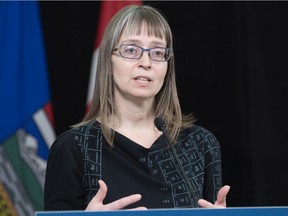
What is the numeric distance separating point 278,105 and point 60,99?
1.06 m

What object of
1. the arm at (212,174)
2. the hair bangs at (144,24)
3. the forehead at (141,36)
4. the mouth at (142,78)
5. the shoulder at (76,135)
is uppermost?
the hair bangs at (144,24)

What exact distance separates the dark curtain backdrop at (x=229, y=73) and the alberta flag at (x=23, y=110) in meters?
0.06

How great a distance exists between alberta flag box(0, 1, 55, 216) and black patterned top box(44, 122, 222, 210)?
35.7 inches

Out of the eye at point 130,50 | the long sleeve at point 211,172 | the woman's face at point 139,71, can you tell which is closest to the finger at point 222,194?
the long sleeve at point 211,172

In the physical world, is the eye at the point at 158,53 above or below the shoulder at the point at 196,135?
above

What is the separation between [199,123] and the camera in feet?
9.61

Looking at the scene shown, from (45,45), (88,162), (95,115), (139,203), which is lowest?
(139,203)

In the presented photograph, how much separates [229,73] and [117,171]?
3.62 ft

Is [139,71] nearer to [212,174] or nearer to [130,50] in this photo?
[130,50]

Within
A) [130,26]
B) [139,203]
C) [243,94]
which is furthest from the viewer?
[243,94]

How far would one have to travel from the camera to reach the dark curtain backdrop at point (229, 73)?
2.86 m

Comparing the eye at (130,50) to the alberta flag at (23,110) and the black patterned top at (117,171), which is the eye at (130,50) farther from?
the alberta flag at (23,110)

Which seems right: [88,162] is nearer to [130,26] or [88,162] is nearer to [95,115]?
[95,115]

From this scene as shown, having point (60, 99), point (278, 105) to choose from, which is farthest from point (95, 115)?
point (278, 105)
